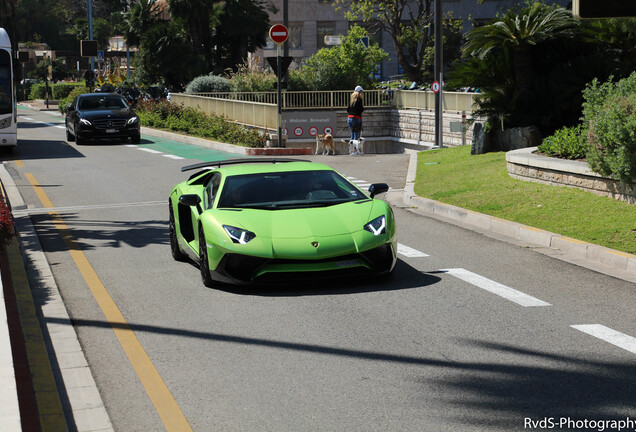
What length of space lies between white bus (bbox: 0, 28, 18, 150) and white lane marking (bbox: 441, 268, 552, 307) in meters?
19.8

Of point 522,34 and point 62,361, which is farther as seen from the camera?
point 522,34

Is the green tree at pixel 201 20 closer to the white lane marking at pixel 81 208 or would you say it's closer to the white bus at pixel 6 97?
the white bus at pixel 6 97

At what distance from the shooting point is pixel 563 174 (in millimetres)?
15117

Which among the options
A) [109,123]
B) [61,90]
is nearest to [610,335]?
[109,123]

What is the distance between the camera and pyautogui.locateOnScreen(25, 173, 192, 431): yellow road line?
19.1 ft

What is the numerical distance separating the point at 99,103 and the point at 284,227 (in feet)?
81.4

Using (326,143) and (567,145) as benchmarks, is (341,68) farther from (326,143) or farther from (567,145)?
(567,145)

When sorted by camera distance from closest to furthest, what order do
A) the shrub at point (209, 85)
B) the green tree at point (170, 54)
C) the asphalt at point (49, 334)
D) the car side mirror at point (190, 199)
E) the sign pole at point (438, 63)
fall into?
the asphalt at point (49, 334)
the car side mirror at point (190, 199)
the sign pole at point (438, 63)
the shrub at point (209, 85)
the green tree at point (170, 54)

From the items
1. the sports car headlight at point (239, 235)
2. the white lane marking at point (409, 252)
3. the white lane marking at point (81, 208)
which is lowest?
the white lane marking at point (81, 208)

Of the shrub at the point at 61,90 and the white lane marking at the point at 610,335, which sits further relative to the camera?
the shrub at the point at 61,90

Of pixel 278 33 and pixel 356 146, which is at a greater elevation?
pixel 278 33

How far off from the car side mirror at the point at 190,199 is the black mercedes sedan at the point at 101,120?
22.0m

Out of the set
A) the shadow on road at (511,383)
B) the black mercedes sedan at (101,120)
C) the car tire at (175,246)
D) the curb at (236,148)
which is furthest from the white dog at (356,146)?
the shadow on road at (511,383)

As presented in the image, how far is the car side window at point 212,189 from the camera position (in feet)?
33.7
